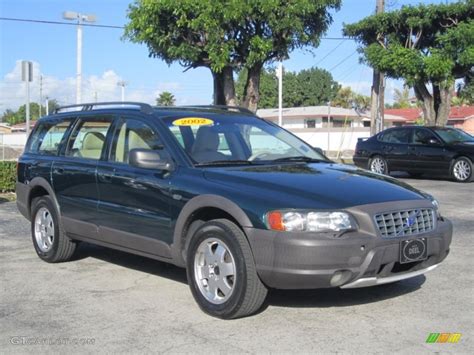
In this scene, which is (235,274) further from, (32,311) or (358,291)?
(32,311)

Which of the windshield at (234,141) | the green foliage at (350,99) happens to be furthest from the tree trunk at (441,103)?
the green foliage at (350,99)

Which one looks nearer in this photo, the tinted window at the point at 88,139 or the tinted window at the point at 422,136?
the tinted window at the point at 88,139

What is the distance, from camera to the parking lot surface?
14.5 feet

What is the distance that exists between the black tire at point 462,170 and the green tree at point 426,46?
226 inches

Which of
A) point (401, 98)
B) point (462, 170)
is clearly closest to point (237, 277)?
point (462, 170)

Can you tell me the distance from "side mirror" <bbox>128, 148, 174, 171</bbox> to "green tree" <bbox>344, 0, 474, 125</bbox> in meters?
16.7

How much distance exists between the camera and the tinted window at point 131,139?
19.5 feet

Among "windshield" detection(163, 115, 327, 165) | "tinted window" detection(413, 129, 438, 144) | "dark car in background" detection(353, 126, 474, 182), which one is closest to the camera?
"windshield" detection(163, 115, 327, 165)

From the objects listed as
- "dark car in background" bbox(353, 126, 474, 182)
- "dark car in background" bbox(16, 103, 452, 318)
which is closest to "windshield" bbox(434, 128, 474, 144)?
"dark car in background" bbox(353, 126, 474, 182)

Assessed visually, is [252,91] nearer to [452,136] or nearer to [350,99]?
[452,136]

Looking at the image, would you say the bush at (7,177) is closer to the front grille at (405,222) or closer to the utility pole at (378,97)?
the front grille at (405,222)

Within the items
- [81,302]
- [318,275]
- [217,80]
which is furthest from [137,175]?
[217,80]

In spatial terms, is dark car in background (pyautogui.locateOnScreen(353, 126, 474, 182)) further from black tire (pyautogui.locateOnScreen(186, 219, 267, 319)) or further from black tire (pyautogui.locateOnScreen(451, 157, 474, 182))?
black tire (pyautogui.locateOnScreen(186, 219, 267, 319))

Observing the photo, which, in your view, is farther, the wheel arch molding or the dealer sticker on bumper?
the wheel arch molding
